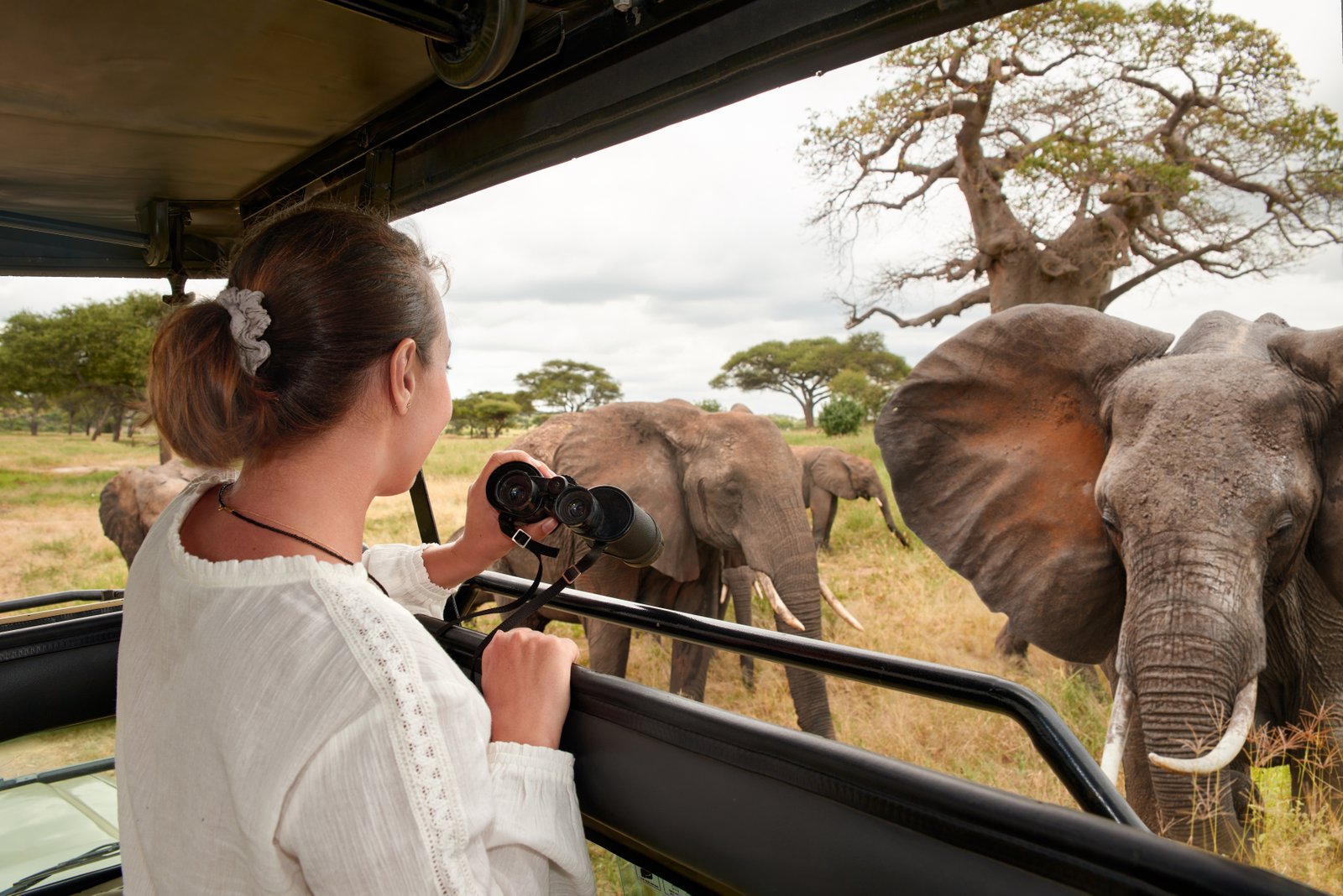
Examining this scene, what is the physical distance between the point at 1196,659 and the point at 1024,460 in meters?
0.83

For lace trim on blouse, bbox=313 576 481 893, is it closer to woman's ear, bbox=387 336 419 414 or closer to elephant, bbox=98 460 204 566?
woman's ear, bbox=387 336 419 414

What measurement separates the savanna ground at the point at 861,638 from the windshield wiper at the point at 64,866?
8.9 inches

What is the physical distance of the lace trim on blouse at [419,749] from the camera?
0.58 metres

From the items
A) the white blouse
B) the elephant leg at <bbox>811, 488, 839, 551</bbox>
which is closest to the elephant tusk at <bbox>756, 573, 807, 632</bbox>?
the white blouse

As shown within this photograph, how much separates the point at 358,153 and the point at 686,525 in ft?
8.80

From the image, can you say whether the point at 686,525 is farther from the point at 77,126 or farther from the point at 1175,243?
the point at 1175,243

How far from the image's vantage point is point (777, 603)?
3.52 metres

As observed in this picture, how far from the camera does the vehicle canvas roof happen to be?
0.86 metres

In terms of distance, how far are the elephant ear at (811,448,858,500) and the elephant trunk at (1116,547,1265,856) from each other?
6691 millimetres

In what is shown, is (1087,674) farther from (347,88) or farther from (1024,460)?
(347,88)

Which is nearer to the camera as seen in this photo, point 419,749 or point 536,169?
point 419,749

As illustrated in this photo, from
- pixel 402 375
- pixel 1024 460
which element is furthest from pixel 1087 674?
pixel 402 375

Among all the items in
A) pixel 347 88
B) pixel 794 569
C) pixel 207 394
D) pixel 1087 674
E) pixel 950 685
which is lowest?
pixel 1087 674

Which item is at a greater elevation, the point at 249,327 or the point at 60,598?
the point at 249,327
